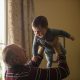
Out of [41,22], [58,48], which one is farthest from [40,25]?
[58,48]

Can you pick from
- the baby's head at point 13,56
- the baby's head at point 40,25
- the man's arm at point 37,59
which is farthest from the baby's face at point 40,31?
the baby's head at point 13,56

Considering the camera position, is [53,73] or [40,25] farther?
[40,25]

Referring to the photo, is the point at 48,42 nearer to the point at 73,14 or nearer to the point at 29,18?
the point at 29,18

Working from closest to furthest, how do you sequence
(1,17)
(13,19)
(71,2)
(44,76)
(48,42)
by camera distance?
(44,76) → (48,42) → (13,19) → (1,17) → (71,2)

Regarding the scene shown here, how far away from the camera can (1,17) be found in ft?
10.0

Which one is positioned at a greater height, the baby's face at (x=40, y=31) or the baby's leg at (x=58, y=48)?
the baby's face at (x=40, y=31)

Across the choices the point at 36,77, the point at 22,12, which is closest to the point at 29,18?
the point at 22,12

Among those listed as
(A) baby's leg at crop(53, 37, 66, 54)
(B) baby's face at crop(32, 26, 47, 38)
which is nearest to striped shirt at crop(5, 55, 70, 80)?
(A) baby's leg at crop(53, 37, 66, 54)

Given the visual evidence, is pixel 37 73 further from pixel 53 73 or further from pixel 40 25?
pixel 40 25

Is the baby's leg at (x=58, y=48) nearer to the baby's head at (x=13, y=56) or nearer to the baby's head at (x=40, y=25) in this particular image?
the baby's head at (x=40, y=25)

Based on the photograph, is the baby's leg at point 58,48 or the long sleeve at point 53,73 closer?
the long sleeve at point 53,73

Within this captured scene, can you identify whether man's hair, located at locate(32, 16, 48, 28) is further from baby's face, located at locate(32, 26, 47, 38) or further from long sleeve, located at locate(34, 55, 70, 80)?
long sleeve, located at locate(34, 55, 70, 80)

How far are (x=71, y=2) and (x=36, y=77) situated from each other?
2.58 metres

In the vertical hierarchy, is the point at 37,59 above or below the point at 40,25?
below
